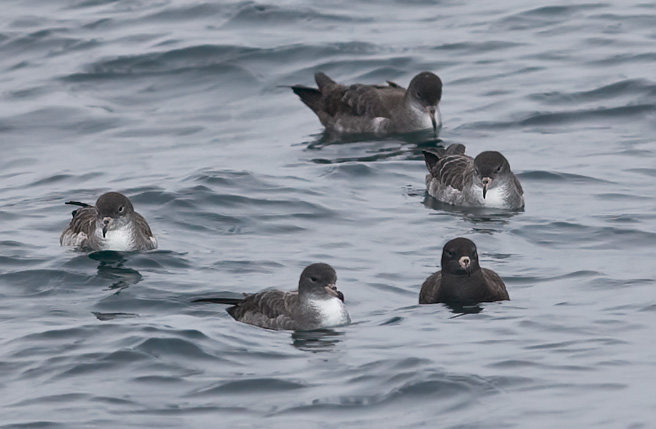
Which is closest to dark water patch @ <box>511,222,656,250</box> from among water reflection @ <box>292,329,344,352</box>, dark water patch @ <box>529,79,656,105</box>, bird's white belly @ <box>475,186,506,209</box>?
bird's white belly @ <box>475,186,506,209</box>

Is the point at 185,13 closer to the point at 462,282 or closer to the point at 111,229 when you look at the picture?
the point at 111,229

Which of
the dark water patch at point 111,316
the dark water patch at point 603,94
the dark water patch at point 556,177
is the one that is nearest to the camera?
the dark water patch at point 111,316

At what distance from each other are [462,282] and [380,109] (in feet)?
27.2

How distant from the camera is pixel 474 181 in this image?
18.2 m

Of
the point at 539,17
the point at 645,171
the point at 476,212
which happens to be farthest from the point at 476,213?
the point at 539,17

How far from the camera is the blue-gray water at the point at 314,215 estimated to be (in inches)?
450

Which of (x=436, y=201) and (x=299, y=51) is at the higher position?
(x=299, y=51)

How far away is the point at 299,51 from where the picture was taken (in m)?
26.0

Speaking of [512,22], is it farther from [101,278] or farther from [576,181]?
[101,278]

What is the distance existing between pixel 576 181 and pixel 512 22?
8851 mm

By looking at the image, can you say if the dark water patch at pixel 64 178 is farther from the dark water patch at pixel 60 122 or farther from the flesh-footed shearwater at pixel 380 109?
the flesh-footed shearwater at pixel 380 109

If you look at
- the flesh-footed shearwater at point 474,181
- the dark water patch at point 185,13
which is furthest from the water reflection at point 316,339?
the dark water patch at point 185,13

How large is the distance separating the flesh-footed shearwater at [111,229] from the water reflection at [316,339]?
329 centimetres

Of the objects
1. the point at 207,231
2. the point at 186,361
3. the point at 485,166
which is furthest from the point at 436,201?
the point at 186,361
